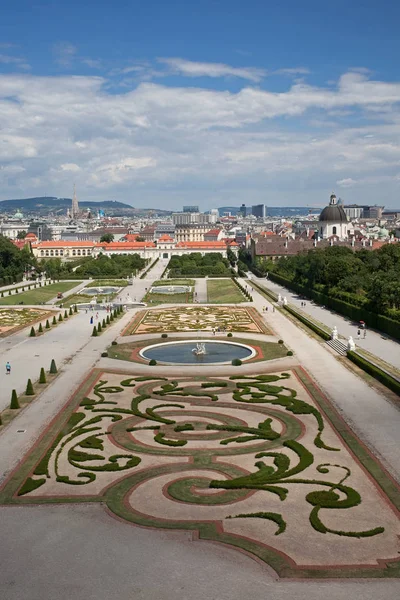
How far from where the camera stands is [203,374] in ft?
111

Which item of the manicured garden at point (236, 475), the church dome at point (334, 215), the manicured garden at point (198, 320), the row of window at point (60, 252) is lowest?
the manicured garden at point (236, 475)

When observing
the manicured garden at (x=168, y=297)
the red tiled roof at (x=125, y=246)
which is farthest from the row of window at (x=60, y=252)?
the manicured garden at (x=168, y=297)

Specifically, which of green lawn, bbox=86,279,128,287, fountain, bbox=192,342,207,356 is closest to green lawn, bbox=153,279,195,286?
green lawn, bbox=86,279,128,287

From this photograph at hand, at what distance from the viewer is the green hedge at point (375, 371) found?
2972cm

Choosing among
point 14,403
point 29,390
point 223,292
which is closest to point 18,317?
point 223,292

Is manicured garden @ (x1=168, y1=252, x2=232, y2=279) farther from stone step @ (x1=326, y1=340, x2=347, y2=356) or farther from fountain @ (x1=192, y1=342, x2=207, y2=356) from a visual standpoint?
stone step @ (x1=326, y1=340, x2=347, y2=356)

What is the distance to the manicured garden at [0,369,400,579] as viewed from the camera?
1526cm

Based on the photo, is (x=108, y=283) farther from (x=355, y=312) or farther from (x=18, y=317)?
(x=355, y=312)

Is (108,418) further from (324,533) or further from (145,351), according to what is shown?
(145,351)

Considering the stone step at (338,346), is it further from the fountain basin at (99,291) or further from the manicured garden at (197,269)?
the manicured garden at (197,269)

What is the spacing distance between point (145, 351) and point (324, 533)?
27.3 meters

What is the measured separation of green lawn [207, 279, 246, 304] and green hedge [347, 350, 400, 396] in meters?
35.5

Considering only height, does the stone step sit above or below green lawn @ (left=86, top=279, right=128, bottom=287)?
below

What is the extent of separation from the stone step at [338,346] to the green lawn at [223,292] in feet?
95.6
